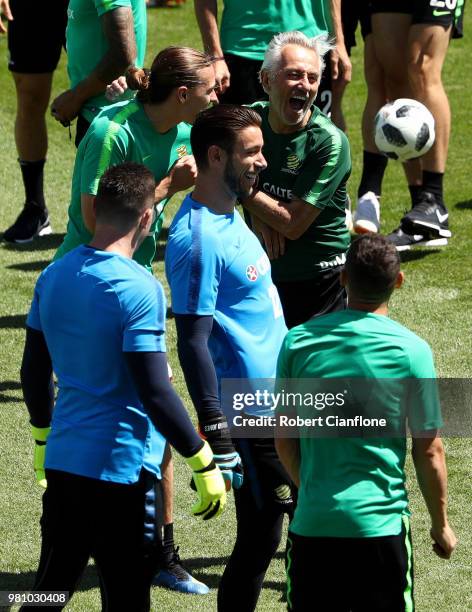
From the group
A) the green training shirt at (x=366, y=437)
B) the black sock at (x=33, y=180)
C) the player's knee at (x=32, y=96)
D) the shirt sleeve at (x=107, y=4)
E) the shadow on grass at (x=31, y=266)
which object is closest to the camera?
the green training shirt at (x=366, y=437)

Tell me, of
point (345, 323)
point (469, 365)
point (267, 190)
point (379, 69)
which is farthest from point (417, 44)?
point (345, 323)

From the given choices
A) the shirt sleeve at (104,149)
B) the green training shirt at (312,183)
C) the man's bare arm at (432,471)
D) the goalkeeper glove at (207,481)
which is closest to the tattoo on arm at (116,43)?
the green training shirt at (312,183)

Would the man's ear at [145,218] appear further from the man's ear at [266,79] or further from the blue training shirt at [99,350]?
the man's ear at [266,79]

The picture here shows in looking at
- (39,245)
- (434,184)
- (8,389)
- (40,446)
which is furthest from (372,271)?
(39,245)

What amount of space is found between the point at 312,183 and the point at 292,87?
0.43 metres

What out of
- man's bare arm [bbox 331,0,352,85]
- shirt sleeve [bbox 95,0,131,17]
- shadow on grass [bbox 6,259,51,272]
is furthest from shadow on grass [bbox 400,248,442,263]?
shirt sleeve [bbox 95,0,131,17]

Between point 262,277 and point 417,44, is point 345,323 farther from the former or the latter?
point 417,44

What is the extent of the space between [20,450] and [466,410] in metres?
2.39

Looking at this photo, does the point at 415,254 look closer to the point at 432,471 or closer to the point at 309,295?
the point at 309,295

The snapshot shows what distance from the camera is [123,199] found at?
4.19 meters

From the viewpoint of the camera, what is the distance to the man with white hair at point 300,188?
549 centimetres

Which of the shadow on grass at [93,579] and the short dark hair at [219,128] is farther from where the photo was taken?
the shadow on grass at [93,579]

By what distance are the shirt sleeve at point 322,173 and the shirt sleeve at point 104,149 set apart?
762 millimetres

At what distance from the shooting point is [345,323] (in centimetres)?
393
